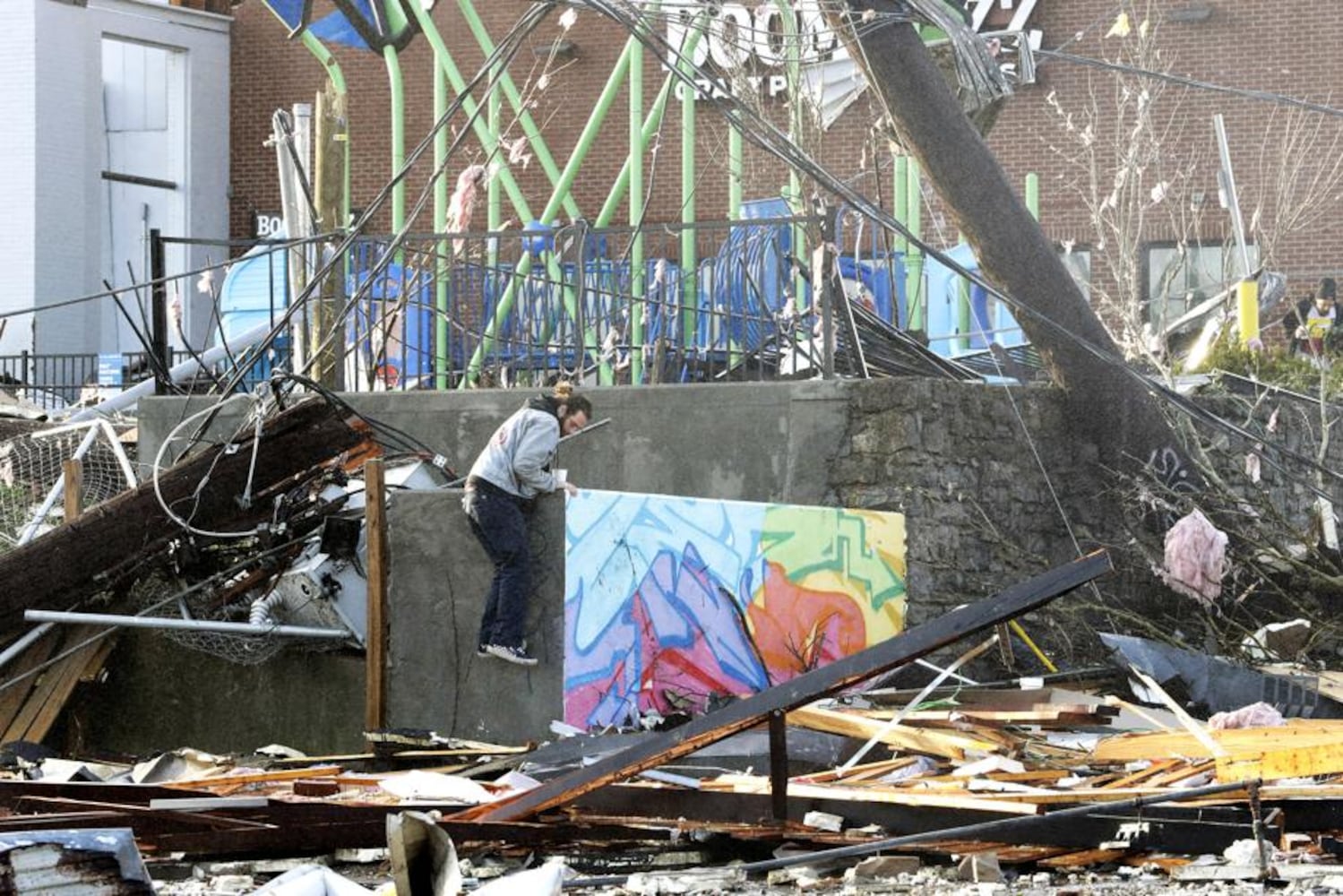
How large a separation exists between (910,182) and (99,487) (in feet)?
23.1

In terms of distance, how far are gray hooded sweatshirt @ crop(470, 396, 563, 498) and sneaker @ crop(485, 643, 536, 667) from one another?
0.86 metres

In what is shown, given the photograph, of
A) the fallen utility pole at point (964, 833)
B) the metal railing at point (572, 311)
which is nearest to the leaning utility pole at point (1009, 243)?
the metal railing at point (572, 311)

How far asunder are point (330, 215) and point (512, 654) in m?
5.23

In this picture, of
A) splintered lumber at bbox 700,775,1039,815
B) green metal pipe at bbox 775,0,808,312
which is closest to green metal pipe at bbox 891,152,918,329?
green metal pipe at bbox 775,0,808,312

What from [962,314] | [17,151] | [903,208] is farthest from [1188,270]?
[17,151]

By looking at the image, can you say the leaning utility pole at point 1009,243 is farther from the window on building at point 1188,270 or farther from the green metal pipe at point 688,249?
the window on building at point 1188,270

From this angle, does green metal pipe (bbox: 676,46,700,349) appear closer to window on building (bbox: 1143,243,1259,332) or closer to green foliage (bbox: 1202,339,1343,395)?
green foliage (bbox: 1202,339,1343,395)

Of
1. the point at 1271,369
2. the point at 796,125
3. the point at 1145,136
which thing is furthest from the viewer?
the point at 1145,136

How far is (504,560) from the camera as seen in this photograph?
11695 mm

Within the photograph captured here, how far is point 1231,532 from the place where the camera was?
14.2 meters

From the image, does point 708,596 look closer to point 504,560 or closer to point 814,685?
point 504,560

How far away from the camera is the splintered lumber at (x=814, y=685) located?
6.57 m

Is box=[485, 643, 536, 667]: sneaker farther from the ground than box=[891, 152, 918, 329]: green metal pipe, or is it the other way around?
box=[891, 152, 918, 329]: green metal pipe

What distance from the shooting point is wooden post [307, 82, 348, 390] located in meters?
14.7
